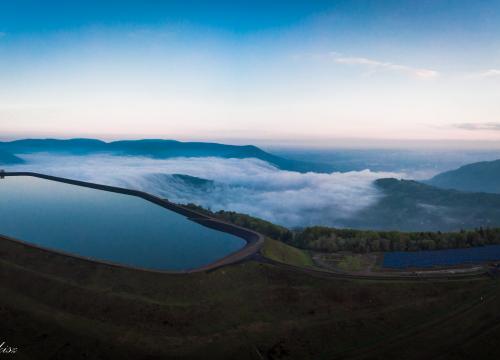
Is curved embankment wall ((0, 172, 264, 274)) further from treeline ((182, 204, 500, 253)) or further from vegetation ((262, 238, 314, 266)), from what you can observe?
treeline ((182, 204, 500, 253))

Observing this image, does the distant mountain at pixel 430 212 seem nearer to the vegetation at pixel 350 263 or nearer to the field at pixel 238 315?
the vegetation at pixel 350 263

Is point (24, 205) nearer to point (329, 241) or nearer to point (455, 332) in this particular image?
point (329, 241)

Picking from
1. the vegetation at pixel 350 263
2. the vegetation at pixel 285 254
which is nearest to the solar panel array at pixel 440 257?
the vegetation at pixel 350 263

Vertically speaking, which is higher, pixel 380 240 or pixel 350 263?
pixel 380 240

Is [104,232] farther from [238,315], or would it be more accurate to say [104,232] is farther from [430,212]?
[430,212]

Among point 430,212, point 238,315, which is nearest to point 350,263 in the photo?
point 238,315
